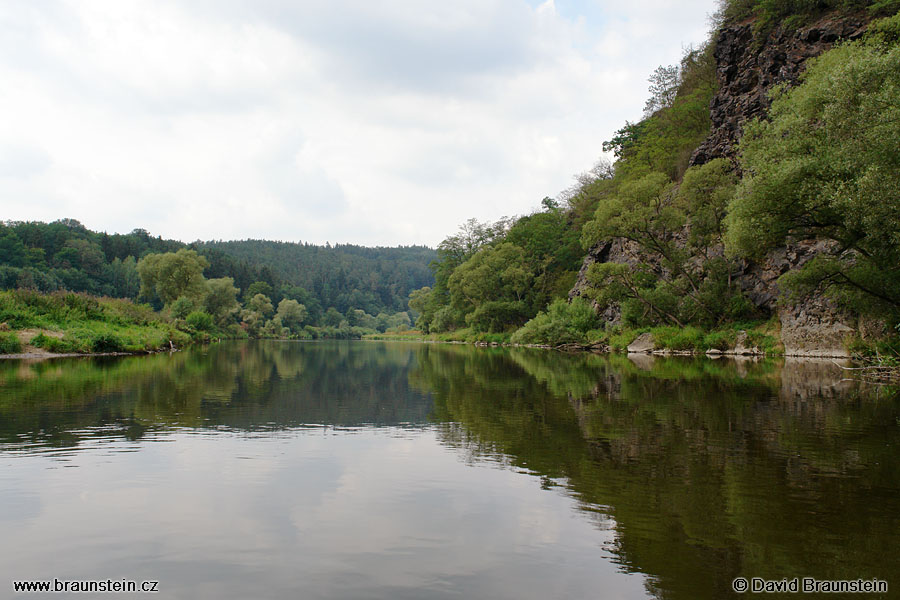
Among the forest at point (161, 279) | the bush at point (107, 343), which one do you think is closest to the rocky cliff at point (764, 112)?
the bush at point (107, 343)

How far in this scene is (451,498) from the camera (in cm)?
695

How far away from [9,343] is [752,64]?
177 ft

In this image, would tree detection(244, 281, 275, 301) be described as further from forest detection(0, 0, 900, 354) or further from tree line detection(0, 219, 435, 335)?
forest detection(0, 0, 900, 354)

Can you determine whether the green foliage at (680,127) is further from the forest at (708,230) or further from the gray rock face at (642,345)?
the gray rock face at (642,345)

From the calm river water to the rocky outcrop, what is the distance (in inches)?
1424

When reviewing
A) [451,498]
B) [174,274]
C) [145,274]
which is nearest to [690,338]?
[451,498]

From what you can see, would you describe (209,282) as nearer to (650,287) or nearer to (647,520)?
(650,287)

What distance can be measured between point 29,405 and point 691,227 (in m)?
42.1

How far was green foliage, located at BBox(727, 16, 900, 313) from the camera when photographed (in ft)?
70.3

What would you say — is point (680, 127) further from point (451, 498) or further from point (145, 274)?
point (145, 274)

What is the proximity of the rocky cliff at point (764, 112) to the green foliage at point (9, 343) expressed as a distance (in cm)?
4195

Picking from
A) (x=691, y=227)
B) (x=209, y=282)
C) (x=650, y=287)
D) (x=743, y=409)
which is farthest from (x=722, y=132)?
(x=209, y=282)

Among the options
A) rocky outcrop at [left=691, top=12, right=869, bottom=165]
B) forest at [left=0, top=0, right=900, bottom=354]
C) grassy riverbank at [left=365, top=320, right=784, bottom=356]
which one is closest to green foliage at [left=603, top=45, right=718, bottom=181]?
forest at [left=0, top=0, right=900, bottom=354]

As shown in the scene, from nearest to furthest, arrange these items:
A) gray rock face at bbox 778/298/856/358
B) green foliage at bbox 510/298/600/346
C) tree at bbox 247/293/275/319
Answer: gray rock face at bbox 778/298/856/358
green foliage at bbox 510/298/600/346
tree at bbox 247/293/275/319
